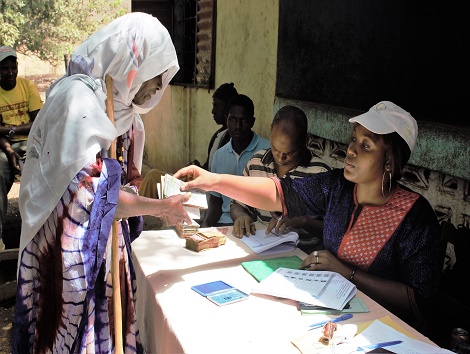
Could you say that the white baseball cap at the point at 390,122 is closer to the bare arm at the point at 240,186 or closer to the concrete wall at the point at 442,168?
the bare arm at the point at 240,186

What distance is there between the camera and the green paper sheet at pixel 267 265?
213 cm

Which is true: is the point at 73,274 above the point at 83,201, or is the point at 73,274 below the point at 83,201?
below

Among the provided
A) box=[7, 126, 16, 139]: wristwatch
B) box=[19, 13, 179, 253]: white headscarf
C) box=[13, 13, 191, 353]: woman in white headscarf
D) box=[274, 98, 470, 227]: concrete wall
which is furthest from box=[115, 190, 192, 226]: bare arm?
box=[7, 126, 16, 139]: wristwatch

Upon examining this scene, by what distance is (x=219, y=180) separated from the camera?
235 centimetres

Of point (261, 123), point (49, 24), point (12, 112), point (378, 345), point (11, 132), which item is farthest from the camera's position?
point (49, 24)

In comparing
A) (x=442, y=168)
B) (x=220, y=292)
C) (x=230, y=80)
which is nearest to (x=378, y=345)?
(x=220, y=292)

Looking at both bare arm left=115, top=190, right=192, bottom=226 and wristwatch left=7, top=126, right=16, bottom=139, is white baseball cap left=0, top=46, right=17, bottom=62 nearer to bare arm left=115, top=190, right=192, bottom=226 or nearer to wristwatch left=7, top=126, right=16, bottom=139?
wristwatch left=7, top=126, right=16, bottom=139

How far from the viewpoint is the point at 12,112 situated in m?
5.24

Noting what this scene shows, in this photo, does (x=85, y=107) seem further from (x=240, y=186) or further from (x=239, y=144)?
(x=239, y=144)

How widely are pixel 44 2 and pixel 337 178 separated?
16238 mm

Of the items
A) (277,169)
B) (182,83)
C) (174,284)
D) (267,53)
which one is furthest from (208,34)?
(174,284)

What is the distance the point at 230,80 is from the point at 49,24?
1327cm

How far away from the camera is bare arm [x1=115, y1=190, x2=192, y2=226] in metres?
1.90

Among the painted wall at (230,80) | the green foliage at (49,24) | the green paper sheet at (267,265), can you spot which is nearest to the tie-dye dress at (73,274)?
the green paper sheet at (267,265)
